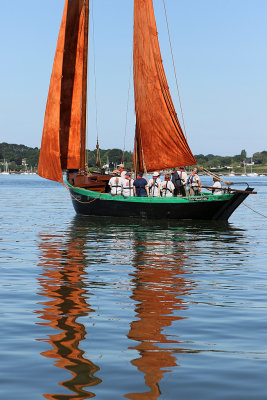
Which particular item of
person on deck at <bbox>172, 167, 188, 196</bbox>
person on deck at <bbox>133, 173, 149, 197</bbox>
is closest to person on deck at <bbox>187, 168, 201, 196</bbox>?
person on deck at <bbox>172, 167, 188, 196</bbox>

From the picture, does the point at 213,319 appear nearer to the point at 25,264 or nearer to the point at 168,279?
the point at 168,279

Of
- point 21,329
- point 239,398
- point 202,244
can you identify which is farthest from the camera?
point 202,244

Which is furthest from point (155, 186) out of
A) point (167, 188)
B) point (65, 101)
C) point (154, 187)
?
point (65, 101)

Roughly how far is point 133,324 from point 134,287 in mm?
3689

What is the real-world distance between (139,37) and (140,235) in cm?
1367

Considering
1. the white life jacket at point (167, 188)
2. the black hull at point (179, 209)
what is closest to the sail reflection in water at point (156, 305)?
the black hull at point (179, 209)

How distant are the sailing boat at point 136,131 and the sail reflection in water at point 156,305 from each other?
11261mm

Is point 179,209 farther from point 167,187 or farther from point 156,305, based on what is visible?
point 156,305

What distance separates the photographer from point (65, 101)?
39.6 meters

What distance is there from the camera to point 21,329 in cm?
1010

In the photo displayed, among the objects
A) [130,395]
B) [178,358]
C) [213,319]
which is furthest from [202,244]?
[130,395]

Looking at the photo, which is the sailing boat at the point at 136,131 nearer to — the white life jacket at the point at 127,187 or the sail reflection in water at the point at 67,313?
the white life jacket at the point at 127,187

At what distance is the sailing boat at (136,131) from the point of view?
34.2 meters

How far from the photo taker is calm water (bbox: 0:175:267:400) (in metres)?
7.55
